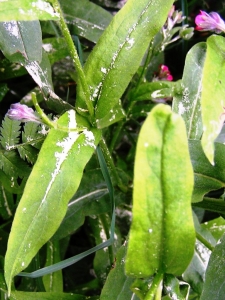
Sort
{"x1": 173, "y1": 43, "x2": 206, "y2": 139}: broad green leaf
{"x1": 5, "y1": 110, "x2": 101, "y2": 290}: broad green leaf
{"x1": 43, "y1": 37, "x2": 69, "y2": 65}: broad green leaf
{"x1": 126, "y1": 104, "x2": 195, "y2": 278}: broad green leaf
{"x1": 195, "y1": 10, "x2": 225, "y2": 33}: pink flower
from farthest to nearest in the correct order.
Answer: {"x1": 43, "y1": 37, "x2": 69, "y2": 65}: broad green leaf → {"x1": 173, "y1": 43, "x2": 206, "y2": 139}: broad green leaf → {"x1": 195, "y1": 10, "x2": 225, "y2": 33}: pink flower → {"x1": 5, "y1": 110, "x2": 101, "y2": 290}: broad green leaf → {"x1": 126, "y1": 104, "x2": 195, "y2": 278}: broad green leaf

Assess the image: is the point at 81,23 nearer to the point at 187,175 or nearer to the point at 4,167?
the point at 4,167

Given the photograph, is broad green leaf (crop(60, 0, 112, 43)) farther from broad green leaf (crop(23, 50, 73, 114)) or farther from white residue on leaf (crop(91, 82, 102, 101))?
white residue on leaf (crop(91, 82, 102, 101))

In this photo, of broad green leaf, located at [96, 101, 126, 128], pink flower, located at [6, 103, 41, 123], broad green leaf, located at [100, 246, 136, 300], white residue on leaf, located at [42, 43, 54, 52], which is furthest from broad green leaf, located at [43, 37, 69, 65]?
broad green leaf, located at [100, 246, 136, 300]

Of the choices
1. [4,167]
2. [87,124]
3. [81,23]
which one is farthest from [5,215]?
[81,23]

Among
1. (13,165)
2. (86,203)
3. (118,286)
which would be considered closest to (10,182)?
(13,165)

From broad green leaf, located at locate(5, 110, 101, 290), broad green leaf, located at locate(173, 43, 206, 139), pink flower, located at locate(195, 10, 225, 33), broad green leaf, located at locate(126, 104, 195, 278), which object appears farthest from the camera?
broad green leaf, located at locate(173, 43, 206, 139)

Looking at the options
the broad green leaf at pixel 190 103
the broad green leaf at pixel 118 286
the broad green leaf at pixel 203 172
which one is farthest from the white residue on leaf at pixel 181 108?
the broad green leaf at pixel 118 286

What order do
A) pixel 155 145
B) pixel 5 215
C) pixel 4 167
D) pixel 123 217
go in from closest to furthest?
pixel 155 145
pixel 4 167
pixel 5 215
pixel 123 217

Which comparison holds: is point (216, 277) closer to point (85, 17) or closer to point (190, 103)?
point (190, 103)
